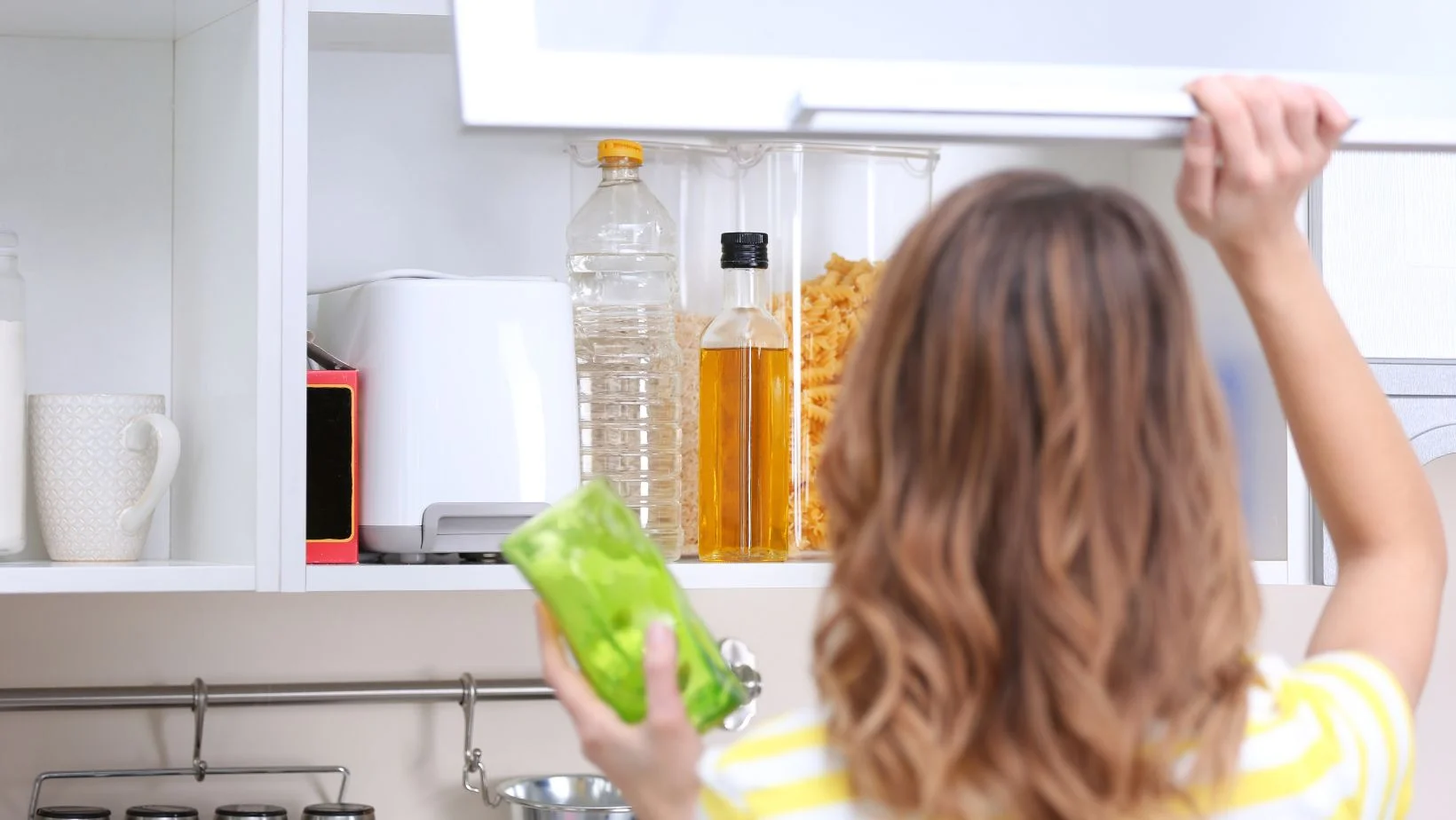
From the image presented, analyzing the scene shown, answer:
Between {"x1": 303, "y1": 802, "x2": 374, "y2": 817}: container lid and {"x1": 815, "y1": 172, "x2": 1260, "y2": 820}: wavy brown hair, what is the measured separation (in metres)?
0.73

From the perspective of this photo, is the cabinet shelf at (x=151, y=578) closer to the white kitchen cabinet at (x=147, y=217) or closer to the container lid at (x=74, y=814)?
the white kitchen cabinet at (x=147, y=217)

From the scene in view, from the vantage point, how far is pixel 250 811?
115 cm

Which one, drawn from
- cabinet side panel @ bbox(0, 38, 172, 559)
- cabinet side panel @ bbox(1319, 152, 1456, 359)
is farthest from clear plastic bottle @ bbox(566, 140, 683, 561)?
cabinet side panel @ bbox(1319, 152, 1456, 359)

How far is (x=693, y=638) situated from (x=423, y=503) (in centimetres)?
48

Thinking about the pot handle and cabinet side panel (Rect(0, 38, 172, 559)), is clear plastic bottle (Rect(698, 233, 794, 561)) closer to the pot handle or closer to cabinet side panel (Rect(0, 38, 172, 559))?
the pot handle

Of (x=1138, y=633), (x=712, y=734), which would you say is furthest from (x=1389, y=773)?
(x=712, y=734)

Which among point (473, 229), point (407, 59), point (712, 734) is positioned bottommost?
point (712, 734)

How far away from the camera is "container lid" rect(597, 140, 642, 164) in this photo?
1.12 m

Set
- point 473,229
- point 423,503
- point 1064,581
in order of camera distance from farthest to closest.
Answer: point 473,229 < point 423,503 < point 1064,581

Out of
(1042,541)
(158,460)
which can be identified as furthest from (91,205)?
(1042,541)

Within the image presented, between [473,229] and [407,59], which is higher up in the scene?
[407,59]

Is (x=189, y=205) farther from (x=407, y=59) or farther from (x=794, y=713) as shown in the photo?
(x=794, y=713)

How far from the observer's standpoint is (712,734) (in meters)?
1.34

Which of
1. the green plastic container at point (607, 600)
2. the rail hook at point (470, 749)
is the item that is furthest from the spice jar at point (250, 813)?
the green plastic container at point (607, 600)
